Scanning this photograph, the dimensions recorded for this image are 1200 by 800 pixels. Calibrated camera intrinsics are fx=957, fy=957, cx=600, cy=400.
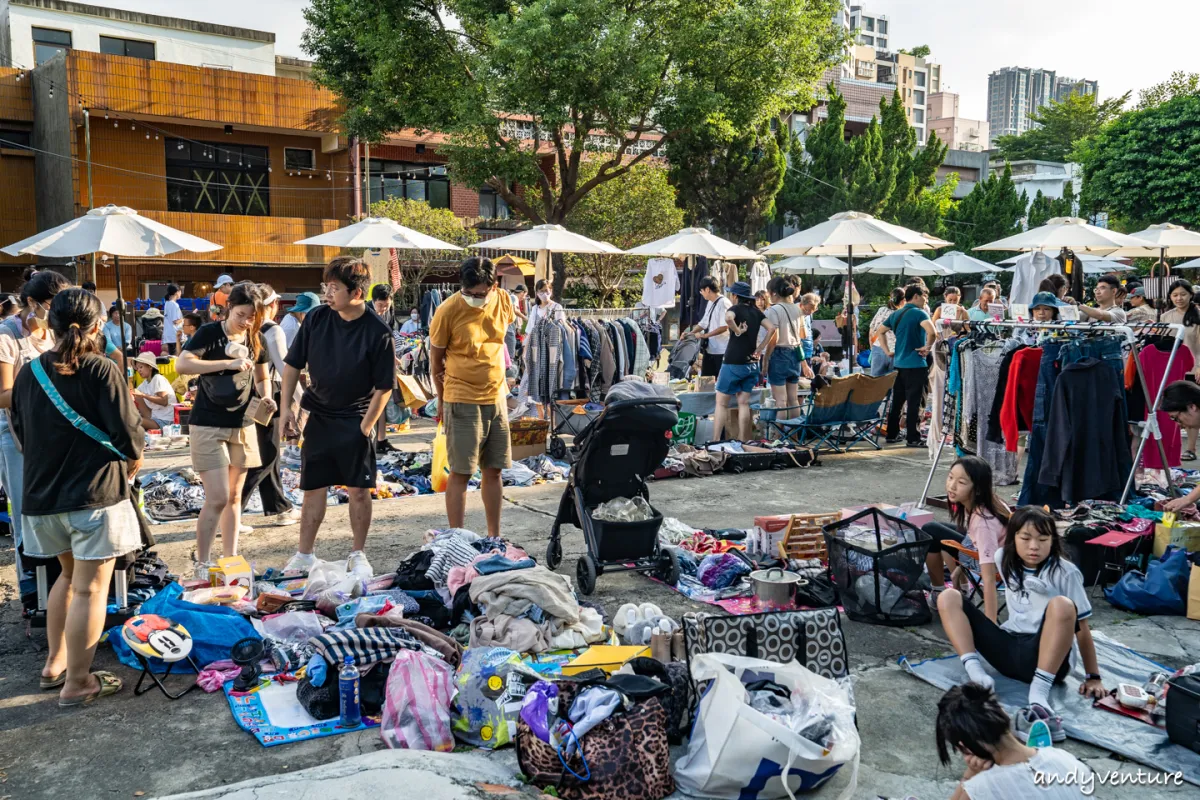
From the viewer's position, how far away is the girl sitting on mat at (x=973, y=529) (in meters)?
4.95

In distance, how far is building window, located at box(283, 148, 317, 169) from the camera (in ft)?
98.4

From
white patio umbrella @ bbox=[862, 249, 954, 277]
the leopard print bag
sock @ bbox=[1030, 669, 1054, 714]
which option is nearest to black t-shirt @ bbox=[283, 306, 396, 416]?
the leopard print bag

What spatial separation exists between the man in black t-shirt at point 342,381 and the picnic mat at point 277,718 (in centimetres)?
138

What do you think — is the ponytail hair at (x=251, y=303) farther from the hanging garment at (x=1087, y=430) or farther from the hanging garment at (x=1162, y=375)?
the hanging garment at (x=1162, y=375)

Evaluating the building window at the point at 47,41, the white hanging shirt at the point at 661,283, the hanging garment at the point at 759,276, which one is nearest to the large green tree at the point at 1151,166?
the hanging garment at the point at 759,276

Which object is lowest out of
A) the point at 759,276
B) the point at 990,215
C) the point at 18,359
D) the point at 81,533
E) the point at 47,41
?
the point at 81,533

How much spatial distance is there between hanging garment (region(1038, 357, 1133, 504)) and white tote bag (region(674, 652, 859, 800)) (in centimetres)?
385

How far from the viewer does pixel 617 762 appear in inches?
140

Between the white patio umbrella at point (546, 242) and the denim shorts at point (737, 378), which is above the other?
the white patio umbrella at point (546, 242)

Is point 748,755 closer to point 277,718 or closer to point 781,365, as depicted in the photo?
point 277,718

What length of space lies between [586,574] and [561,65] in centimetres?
1497

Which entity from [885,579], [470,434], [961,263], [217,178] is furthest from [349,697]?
[217,178]

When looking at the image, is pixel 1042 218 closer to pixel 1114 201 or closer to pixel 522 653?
pixel 1114 201

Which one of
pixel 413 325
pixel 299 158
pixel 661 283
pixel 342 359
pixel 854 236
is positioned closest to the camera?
pixel 342 359
